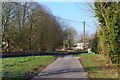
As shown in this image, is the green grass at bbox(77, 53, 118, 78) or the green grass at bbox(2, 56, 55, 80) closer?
the green grass at bbox(77, 53, 118, 78)

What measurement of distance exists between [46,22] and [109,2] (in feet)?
112

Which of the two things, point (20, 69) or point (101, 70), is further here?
point (20, 69)

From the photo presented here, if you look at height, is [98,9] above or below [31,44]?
above

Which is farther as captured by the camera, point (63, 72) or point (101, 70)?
point (101, 70)

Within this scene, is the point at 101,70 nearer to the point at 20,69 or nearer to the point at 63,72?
the point at 63,72

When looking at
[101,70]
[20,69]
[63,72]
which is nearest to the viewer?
[63,72]

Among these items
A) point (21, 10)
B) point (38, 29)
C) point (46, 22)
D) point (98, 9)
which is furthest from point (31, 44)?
point (98, 9)

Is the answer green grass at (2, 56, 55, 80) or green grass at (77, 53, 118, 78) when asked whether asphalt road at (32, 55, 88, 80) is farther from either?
green grass at (2, 56, 55, 80)

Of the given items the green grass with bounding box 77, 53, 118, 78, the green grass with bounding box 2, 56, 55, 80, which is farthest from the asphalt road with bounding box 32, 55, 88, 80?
the green grass with bounding box 2, 56, 55, 80

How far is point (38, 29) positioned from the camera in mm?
49375

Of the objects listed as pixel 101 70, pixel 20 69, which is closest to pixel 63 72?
pixel 101 70

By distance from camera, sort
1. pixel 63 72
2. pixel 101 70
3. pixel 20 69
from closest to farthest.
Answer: pixel 63 72, pixel 101 70, pixel 20 69

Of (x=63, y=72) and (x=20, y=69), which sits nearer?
(x=63, y=72)

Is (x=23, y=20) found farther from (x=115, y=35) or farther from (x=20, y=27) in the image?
(x=115, y=35)
